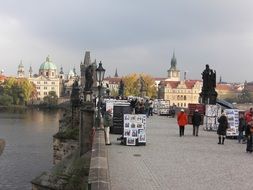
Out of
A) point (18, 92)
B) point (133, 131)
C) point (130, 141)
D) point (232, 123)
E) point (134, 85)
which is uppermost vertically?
point (134, 85)

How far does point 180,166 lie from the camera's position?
13680mm

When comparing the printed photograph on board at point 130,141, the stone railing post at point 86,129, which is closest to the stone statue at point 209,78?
the stone railing post at point 86,129

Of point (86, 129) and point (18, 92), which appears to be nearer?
point (86, 129)

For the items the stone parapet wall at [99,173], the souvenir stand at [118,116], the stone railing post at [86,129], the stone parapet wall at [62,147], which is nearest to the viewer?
the stone parapet wall at [99,173]

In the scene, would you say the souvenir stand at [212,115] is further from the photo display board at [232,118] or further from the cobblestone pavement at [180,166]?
the cobblestone pavement at [180,166]

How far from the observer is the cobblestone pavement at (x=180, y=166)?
11.0 meters

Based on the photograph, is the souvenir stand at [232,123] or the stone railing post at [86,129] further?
the souvenir stand at [232,123]

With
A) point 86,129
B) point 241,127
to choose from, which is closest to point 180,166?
point 86,129

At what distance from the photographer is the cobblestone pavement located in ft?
36.2

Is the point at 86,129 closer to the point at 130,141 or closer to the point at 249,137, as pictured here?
the point at 130,141

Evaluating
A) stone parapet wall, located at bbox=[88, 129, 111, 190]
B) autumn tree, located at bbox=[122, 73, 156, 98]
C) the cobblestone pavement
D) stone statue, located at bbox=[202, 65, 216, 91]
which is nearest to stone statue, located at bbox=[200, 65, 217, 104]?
stone statue, located at bbox=[202, 65, 216, 91]

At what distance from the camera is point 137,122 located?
19156mm

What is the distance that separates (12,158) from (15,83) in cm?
12970

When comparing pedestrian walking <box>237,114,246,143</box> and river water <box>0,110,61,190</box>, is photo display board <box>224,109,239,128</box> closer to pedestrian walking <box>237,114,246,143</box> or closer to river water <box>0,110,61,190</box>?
pedestrian walking <box>237,114,246,143</box>
